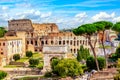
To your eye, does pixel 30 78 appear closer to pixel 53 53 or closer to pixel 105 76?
pixel 53 53

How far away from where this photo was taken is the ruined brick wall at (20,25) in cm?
8662

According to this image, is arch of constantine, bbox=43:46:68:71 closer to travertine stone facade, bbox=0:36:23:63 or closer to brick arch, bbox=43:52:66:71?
brick arch, bbox=43:52:66:71

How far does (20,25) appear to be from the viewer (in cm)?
8831

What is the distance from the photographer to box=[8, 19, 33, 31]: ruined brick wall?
86.6m

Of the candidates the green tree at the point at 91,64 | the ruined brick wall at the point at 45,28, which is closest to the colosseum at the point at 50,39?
the ruined brick wall at the point at 45,28

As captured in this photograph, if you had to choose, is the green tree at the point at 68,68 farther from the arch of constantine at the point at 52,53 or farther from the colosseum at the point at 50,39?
the colosseum at the point at 50,39

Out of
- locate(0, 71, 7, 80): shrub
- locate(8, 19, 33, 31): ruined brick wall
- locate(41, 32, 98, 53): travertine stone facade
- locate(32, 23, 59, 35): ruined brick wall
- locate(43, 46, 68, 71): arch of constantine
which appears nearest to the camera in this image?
locate(0, 71, 7, 80): shrub

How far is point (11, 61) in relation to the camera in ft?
198

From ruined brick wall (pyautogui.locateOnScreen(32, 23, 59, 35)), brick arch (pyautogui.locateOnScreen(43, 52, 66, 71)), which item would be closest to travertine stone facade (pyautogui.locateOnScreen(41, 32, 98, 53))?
ruined brick wall (pyautogui.locateOnScreen(32, 23, 59, 35))

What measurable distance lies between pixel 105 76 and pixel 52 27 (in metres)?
53.7

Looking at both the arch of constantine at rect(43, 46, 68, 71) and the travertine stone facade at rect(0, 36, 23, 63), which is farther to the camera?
the travertine stone facade at rect(0, 36, 23, 63)

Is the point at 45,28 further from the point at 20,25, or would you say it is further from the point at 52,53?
the point at 52,53

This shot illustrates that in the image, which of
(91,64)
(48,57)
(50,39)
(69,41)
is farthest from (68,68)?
(50,39)

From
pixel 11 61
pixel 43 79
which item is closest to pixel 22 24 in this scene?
pixel 11 61
